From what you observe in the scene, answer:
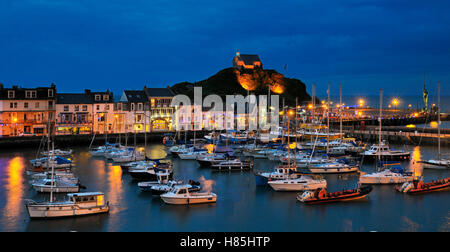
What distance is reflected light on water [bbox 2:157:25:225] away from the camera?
1085 inches

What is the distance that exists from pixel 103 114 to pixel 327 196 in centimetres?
5301

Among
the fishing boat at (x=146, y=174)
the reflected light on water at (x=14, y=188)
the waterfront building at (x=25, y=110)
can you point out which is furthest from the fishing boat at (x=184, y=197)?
the waterfront building at (x=25, y=110)

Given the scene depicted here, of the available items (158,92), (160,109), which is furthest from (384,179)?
(158,92)

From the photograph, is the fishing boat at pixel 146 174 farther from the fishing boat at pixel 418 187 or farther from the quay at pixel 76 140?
the quay at pixel 76 140

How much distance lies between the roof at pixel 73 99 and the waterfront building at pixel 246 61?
77608mm

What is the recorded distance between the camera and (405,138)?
2692 inches

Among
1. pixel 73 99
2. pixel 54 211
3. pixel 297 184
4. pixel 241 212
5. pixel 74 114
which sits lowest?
pixel 241 212

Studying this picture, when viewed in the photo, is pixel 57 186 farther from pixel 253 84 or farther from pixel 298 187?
pixel 253 84

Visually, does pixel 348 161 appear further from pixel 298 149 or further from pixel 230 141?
pixel 230 141

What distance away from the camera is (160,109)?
80.4 m

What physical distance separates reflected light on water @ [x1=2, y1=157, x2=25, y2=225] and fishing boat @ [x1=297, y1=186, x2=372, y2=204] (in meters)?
18.1
